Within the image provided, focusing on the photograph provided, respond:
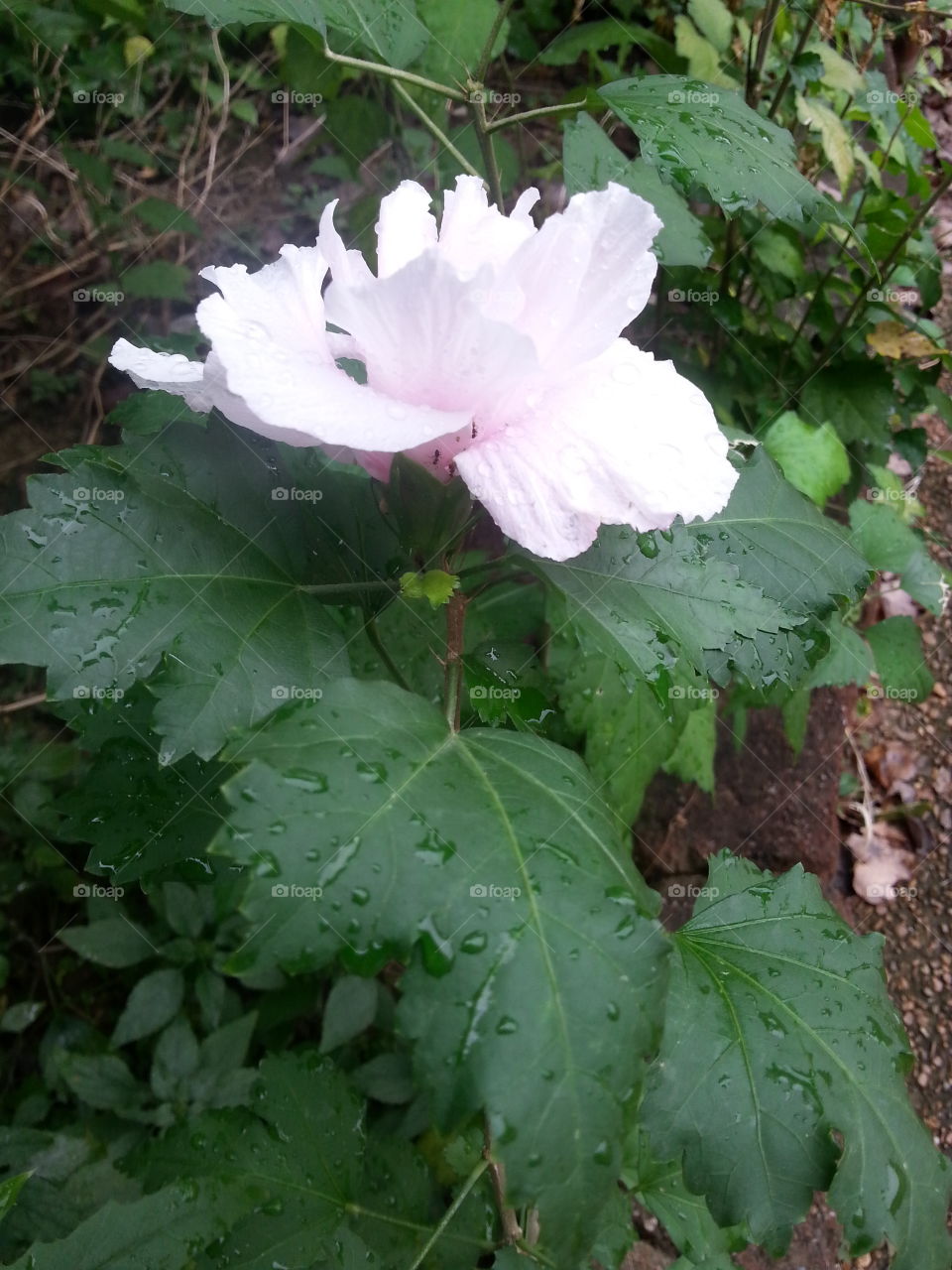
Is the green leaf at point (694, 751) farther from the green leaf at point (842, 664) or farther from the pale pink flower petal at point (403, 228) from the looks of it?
the pale pink flower petal at point (403, 228)

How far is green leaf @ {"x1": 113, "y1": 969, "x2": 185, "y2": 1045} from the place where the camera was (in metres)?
1.60

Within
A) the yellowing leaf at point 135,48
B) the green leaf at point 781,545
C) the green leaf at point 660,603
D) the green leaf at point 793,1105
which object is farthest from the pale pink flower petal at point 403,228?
the yellowing leaf at point 135,48

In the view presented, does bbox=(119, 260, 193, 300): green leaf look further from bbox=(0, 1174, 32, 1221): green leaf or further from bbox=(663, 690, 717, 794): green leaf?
bbox=(0, 1174, 32, 1221): green leaf

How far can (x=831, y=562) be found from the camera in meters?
0.95

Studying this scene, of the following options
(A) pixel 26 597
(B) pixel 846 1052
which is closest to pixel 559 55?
(A) pixel 26 597

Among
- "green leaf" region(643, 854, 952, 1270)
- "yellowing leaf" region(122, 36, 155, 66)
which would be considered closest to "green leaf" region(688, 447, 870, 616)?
"green leaf" region(643, 854, 952, 1270)

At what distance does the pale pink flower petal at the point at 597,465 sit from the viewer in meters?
0.67

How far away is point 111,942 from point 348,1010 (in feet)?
1.58

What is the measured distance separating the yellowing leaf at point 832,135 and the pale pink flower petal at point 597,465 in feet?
4.35

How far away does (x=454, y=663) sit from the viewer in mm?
815

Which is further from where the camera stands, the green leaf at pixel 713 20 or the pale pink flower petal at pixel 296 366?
the green leaf at pixel 713 20

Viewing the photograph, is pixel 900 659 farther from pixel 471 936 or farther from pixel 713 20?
pixel 471 936

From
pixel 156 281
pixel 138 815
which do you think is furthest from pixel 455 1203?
pixel 156 281

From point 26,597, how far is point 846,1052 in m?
0.81
